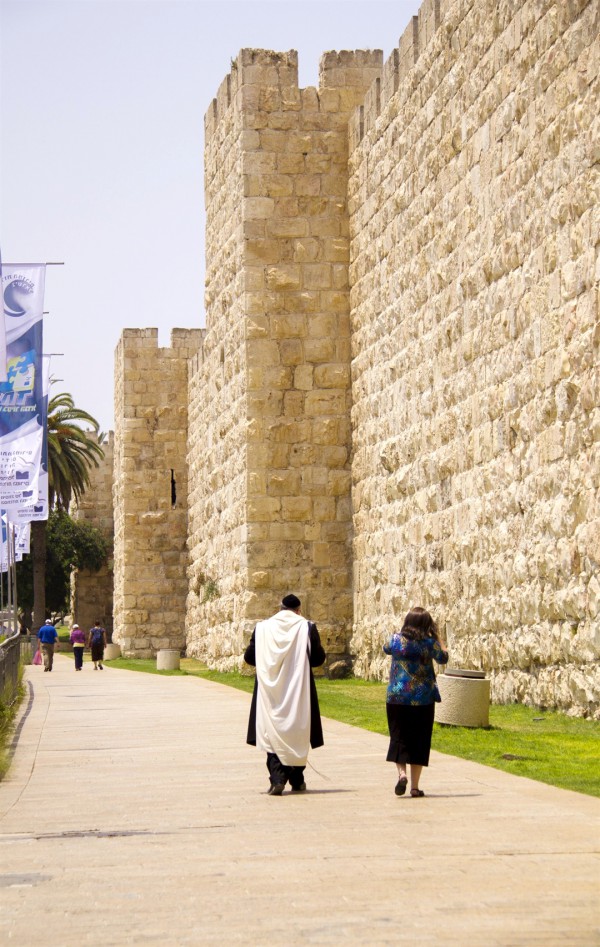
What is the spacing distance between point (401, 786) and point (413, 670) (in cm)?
69

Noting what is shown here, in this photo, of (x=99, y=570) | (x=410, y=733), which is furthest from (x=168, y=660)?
(x=99, y=570)

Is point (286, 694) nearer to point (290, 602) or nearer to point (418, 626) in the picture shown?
point (290, 602)

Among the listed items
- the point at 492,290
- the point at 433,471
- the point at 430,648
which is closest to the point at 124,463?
the point at 433,471

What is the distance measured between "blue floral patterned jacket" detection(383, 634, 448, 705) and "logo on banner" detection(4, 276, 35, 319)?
30.2 ft

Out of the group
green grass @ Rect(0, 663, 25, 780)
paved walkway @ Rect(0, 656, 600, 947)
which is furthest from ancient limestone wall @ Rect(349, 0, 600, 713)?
green grass @ Rect(0, 663, 25, 780)

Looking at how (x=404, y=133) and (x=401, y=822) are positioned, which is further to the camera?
(x=404, y=133)

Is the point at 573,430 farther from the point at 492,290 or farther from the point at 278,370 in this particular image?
the point at 278,370

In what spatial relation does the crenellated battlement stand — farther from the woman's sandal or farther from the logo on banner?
the woman's sandal

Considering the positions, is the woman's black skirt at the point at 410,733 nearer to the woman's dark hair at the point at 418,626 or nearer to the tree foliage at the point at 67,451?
the woman's dark hair at the point at 418,626

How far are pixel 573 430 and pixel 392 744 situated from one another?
3823mm

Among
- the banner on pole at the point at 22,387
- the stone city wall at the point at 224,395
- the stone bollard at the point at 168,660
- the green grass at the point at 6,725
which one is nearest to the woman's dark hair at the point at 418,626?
the green grass at the point at 6,725

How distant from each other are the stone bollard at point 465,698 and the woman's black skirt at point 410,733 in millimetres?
2841

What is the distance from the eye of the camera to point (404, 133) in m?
16.0

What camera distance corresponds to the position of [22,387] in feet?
56.0
